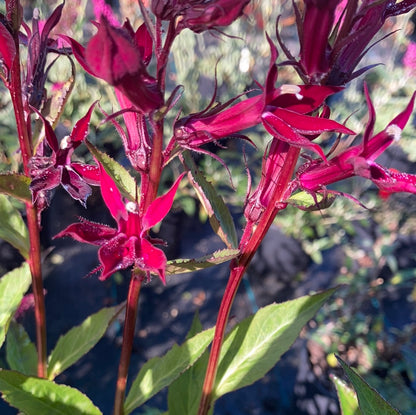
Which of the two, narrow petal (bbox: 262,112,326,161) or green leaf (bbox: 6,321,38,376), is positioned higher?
narrow petal (bbox: 262,112,326,161)

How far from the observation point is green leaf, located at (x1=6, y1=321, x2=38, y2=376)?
875 millimetres

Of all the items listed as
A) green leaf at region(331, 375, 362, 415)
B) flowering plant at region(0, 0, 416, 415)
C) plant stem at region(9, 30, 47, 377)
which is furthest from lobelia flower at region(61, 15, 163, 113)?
A: green leaf at region(331, 375, 362, 415)

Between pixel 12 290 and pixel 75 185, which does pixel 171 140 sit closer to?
pixel 75 185

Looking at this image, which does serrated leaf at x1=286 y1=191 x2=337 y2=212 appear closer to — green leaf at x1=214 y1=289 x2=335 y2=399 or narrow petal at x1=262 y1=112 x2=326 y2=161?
narrow petal at x1=262 y1=112 x2=326 y2=161

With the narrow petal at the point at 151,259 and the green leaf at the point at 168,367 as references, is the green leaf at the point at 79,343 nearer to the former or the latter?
the green leaf at the point at 168,367

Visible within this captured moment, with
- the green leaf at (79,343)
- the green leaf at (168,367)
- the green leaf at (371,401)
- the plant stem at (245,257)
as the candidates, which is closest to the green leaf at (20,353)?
the green leaf at (79,343)

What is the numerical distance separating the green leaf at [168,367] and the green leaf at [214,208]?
202 millimetres

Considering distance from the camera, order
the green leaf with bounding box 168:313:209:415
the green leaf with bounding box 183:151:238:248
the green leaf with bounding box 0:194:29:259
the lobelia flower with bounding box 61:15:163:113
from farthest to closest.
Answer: the green leaf with bounding box 168:313:209:415, the green leaf with bounding box 0:194:29:259, the green leaf with bounding box 183:151:238:248, the lobelia flower with bounding box 61:15:163:113

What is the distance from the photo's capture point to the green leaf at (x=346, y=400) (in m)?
0.63

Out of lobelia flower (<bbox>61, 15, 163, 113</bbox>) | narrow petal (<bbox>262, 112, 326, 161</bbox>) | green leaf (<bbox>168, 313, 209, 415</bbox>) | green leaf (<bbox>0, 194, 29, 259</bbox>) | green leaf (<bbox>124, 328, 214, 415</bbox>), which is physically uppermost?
lobelia flower (<bbox>61, 15, 163, 113</bbox>)

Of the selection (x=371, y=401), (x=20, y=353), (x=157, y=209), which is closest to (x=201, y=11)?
(x=157, y=209)

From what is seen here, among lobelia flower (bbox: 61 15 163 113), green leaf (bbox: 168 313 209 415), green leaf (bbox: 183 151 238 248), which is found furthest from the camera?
green leaf (bbox: 168 313 209 415)

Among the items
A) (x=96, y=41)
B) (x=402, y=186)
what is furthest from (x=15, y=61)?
(x=402, y=186)

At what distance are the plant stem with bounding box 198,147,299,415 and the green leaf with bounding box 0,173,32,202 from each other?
0.95 feet
